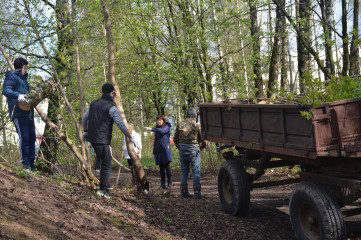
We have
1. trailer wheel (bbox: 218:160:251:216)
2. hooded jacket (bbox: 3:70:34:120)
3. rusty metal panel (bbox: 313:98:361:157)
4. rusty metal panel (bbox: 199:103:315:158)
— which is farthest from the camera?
trailer wheel (bbox: 218:160:251:216)

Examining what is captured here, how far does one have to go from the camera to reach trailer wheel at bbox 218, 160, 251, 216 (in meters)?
7.93

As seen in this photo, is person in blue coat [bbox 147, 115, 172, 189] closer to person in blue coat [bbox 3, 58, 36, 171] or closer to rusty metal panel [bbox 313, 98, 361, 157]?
person in blue coat [bbox 3, 58, 36, 171]

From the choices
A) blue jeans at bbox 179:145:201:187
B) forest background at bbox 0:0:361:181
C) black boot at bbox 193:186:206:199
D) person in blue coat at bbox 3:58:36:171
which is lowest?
black boot at bbox 193:186:206:199

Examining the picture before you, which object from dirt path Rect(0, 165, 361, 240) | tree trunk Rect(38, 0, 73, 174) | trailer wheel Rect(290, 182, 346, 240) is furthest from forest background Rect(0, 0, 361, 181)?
trailer wheel Rect(290, 182, 346, 240)

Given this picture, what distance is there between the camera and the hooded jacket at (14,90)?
7.82 m

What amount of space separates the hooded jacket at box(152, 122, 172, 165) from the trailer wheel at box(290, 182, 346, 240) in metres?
5.89

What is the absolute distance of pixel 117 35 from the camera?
18156mm

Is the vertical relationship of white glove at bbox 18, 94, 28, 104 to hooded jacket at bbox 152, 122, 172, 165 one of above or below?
above

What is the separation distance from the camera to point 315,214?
5594mm

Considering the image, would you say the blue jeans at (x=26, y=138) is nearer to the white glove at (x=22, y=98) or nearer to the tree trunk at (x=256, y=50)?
the white glove at (x=22, y=98)

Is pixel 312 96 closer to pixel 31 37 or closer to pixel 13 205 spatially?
pixel 13 205

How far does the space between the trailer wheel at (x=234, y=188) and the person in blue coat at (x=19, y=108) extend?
11.9ft

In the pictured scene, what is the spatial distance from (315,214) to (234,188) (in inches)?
99.4

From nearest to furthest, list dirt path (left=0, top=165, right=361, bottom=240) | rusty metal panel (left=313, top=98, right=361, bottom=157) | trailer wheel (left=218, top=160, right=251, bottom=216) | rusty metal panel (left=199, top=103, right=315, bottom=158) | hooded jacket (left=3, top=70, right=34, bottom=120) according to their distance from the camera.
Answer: dirt path (left=0, top=165, right=361, bottom=240)
rusty metal panel (left=313, top=98, right=361, bottom=157)
rusty metal panel (left=199, top=103, right=315, bottom=158)
hooded jacket (left=3, top=70, right=34, bottom=120)
trailer wheel (left=218, top=160, right=251, bottom=216)
